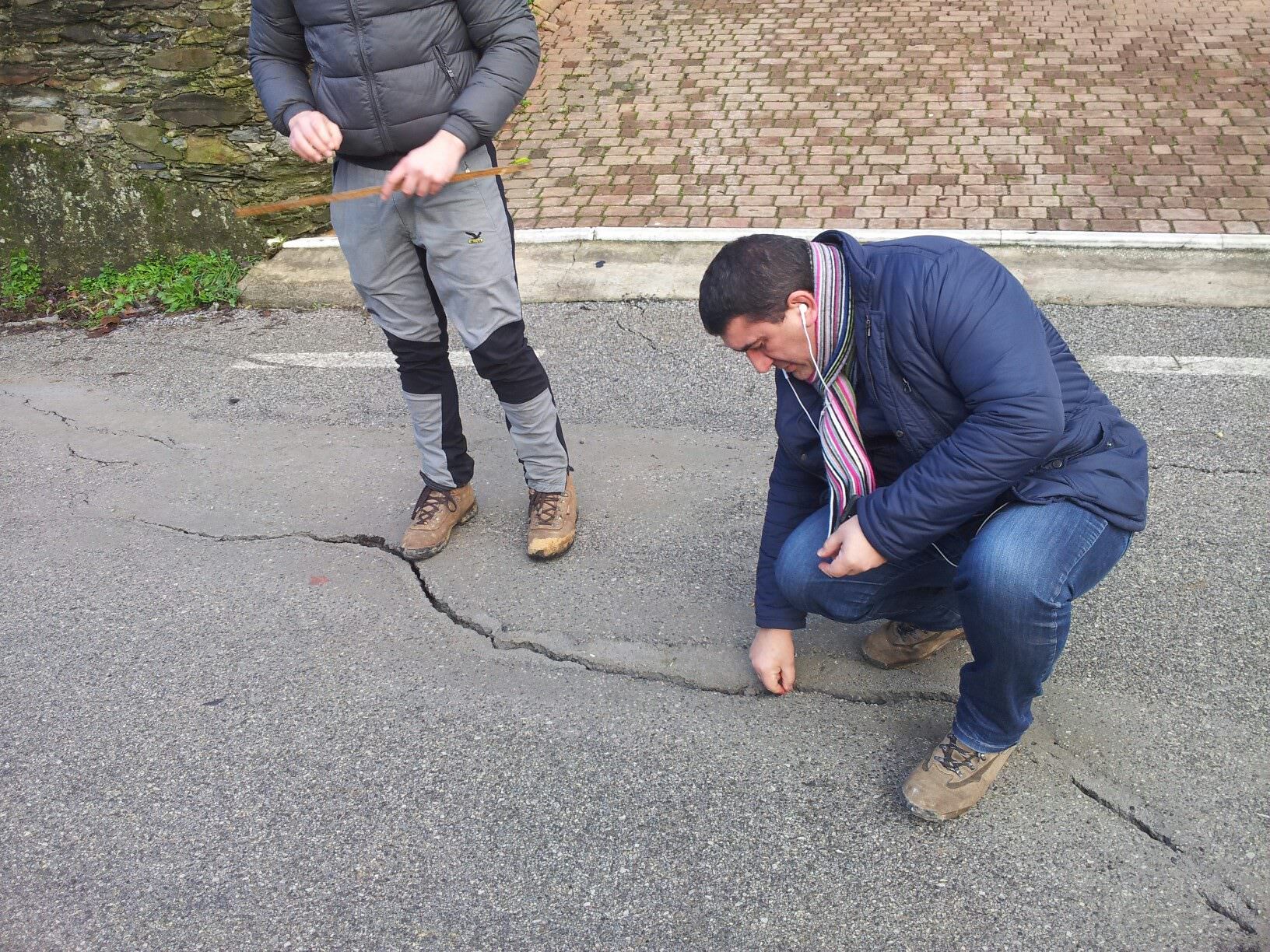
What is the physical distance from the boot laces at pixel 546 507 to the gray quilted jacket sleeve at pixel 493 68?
1080 mm

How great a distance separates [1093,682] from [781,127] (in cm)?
462

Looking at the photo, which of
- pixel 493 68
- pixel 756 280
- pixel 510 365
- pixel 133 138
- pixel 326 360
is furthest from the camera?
pixel 133 138

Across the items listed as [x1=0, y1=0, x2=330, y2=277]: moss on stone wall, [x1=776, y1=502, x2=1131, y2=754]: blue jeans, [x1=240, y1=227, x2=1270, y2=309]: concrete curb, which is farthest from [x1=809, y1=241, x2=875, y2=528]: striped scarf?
[x1=0, y1=0, x2=330, y2=277]: moss on stone wall

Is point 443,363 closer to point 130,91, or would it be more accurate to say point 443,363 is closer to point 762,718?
point 762,718

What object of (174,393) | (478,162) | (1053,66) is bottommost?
(174,393)

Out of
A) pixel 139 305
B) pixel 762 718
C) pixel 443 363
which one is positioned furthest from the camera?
pixel 139 305

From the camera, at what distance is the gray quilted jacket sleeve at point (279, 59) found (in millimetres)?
2949

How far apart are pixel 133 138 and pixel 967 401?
510cm

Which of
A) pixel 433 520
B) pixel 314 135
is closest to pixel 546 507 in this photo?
pixel 433 520

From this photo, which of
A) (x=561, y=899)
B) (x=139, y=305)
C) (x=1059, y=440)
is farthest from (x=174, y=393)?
(x=1059, y=440)

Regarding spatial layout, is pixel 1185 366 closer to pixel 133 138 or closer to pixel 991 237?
pixel 991 237

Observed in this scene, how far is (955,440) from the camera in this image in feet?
7.09

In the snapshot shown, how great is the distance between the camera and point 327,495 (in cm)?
382

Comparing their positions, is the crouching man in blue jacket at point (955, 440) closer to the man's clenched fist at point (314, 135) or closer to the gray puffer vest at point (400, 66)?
the gray puffer vest at point (400, 66)
